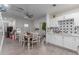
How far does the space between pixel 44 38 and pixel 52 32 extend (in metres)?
0.69

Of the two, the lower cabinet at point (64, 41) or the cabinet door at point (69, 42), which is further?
the cabinet door at point (69, 42)

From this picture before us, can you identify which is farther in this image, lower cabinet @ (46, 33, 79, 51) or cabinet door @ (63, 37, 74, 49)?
cabinet door @ (63, 37, 74, 49)

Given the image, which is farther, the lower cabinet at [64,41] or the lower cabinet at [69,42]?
the lower cabinet at [69,42]

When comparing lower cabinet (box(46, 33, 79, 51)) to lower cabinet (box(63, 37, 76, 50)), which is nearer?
lower cabinet (box(46, 33, 79, 51))

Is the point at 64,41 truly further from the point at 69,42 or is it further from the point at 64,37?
the point at 69,42

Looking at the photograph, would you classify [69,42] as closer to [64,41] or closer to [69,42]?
[69,42]

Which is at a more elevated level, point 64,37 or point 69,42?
point 64,37

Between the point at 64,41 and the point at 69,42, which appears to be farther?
the point at 64,41

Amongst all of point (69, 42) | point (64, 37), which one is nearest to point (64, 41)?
point (64, 37)

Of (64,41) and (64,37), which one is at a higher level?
(64,37)
